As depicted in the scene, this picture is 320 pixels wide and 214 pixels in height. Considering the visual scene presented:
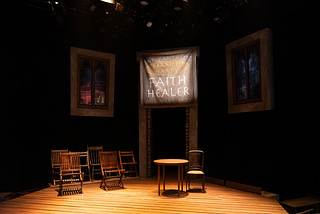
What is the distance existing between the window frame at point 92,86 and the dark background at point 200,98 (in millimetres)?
148

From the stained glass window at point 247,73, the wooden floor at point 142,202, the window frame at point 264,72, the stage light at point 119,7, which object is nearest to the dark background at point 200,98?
the window frame at point 264,72

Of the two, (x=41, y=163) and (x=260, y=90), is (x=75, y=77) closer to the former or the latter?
(x=41, y=163)

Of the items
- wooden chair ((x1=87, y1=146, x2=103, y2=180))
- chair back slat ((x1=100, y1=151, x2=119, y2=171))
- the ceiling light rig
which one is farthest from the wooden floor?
the ceiling light rig

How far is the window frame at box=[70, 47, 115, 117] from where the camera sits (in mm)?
7375

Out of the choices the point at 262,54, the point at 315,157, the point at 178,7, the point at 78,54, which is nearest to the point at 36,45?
the point at 78,54

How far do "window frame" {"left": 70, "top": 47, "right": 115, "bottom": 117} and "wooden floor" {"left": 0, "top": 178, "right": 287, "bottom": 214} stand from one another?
2.22 m

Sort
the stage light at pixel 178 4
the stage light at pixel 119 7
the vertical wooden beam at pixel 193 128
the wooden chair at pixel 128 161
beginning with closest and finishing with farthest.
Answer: the stage light at pixel 178 4
the stage light at pixel 119 7
the vertical wooden beam at pixel 193 128
the wooden chair at pixel 128 161

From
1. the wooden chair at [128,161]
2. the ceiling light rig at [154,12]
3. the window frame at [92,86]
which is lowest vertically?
the wooden chair at [128,161]

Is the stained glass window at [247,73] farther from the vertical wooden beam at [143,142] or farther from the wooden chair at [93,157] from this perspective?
the wooden chair at [93,157]

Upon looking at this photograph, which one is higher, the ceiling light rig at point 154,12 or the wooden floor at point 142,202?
the ceiling light rig at point 154,12

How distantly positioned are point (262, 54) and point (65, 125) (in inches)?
207

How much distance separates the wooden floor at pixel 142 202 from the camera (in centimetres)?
470

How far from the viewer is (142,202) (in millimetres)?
5172

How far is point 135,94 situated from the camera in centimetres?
828
